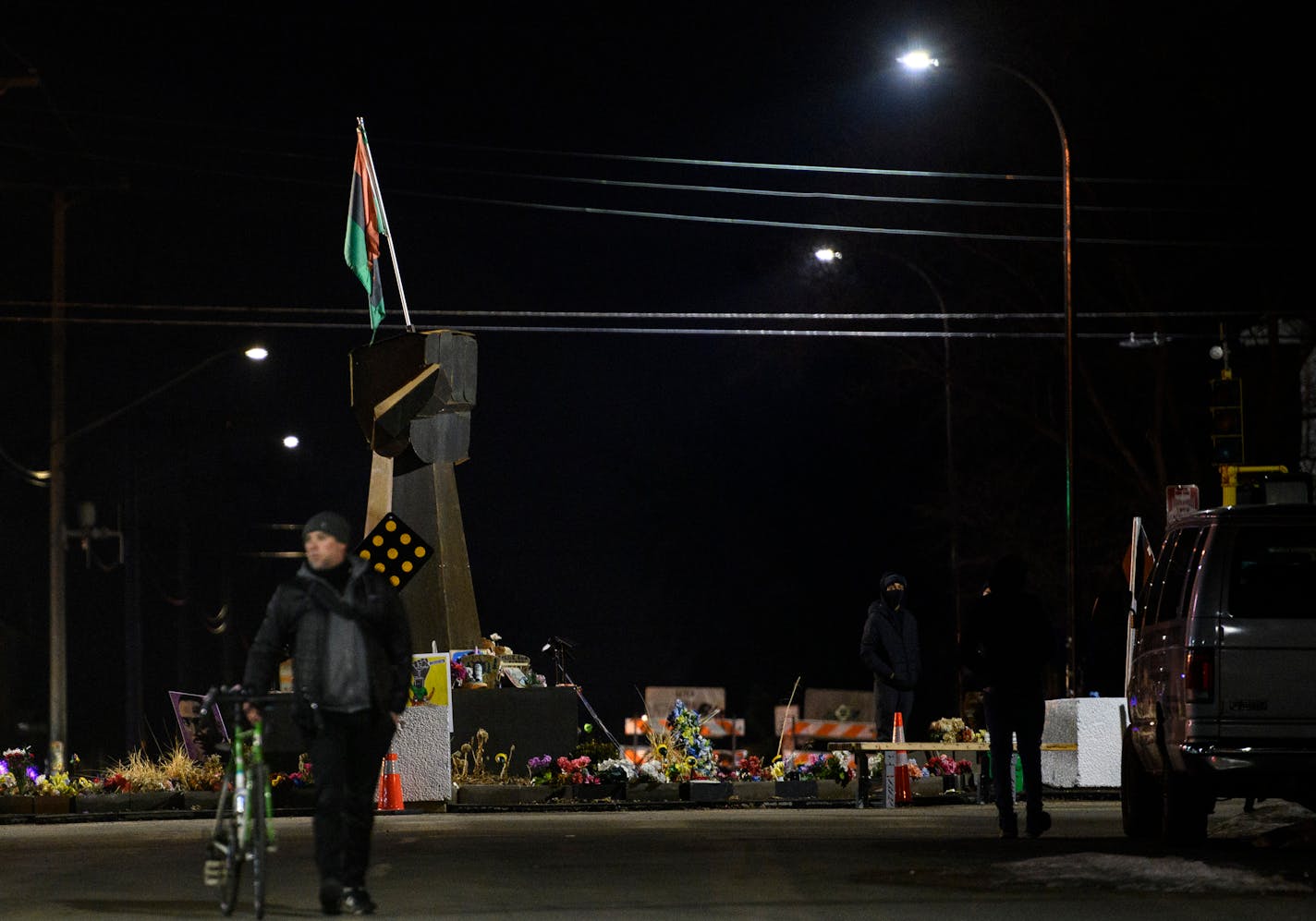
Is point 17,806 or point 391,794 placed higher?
point 391,794

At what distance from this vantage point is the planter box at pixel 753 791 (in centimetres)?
2347

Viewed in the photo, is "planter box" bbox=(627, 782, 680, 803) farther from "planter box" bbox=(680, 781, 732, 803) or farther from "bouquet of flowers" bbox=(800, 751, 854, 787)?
"bouquet of flowers" bbox=(800, 751, 854, 787)

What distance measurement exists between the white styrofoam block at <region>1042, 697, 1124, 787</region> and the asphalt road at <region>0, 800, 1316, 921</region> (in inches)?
202

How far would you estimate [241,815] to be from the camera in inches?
401

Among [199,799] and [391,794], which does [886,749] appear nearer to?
[391,794]

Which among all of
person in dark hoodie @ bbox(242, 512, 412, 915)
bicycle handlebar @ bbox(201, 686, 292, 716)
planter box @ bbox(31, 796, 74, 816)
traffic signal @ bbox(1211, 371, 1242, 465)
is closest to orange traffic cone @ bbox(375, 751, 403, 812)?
planter box @ bbox(31, 796, 74, 816)

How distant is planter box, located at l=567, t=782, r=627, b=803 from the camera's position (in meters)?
23.2

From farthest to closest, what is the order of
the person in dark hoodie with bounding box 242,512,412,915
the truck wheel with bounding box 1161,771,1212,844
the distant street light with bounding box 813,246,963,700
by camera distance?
the distant street light with bounding box 813,246,963,700
the truck wheel with bounding box 1161,771,1212,844
the person in dark hoodie with bounding box 242,512,412,915

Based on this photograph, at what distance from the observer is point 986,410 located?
44.9 metres

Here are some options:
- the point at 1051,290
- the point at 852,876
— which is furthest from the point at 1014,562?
the point at 1051,290

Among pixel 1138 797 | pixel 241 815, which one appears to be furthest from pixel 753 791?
pixel 241 815

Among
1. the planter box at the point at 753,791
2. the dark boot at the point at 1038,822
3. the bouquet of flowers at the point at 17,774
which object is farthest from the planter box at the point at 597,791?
the dark boot at the point at 1038,822

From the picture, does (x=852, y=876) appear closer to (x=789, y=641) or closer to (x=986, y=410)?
(x=986, y=410)

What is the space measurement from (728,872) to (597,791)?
33.6ft
